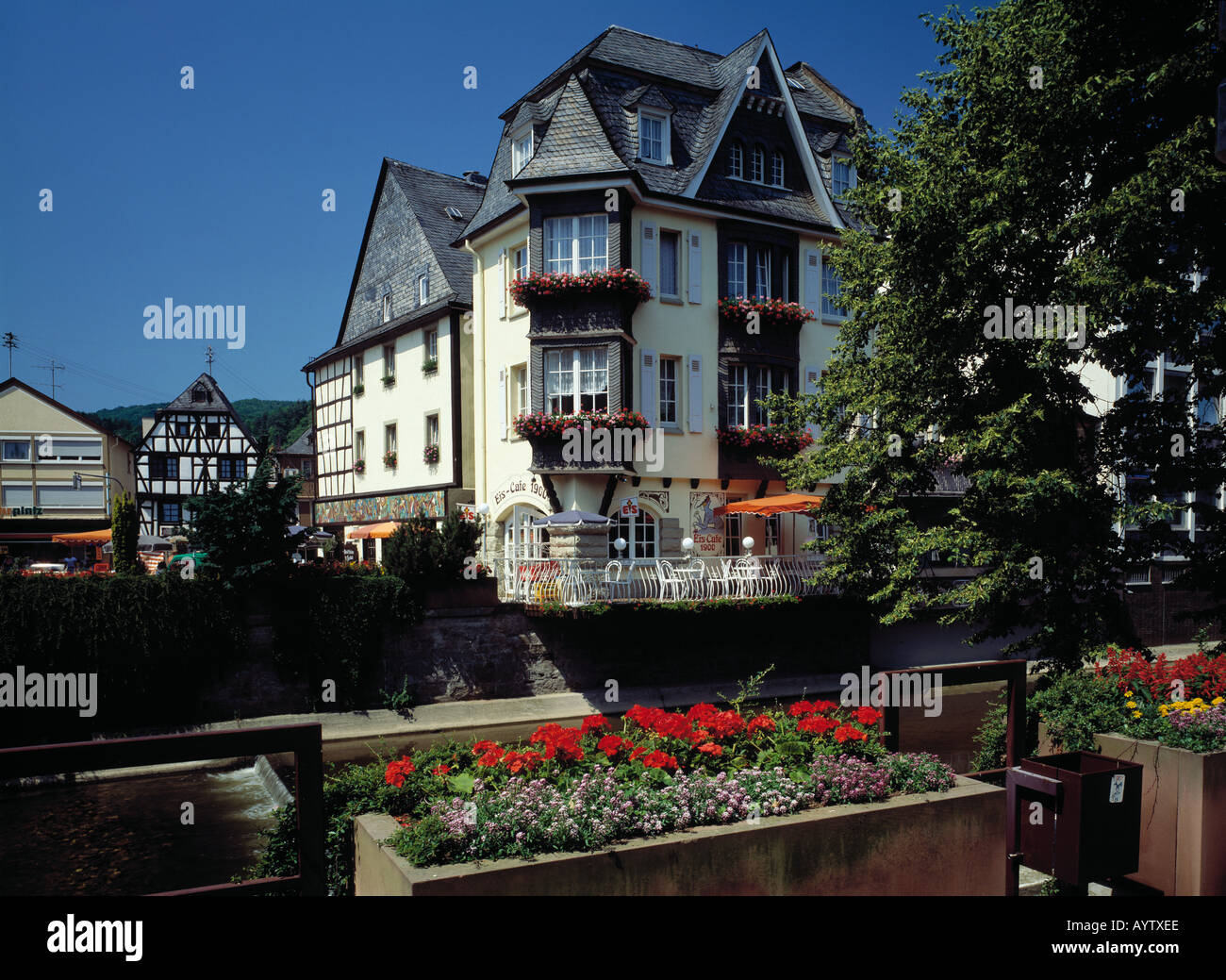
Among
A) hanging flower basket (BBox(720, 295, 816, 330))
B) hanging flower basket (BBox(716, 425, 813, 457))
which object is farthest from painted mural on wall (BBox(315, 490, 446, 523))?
hanging flower basket (BBox(720, 295, 816, 330))

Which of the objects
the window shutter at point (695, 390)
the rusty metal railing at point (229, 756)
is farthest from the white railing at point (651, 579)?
the rusty metal railing at point (229, 756)

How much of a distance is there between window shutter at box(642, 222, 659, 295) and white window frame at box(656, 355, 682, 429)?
193 cm

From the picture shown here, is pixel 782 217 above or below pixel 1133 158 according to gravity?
above

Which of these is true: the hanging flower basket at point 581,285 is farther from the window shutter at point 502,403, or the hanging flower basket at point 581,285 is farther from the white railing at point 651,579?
the white railing at point 651,579

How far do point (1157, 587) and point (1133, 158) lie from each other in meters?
24.3

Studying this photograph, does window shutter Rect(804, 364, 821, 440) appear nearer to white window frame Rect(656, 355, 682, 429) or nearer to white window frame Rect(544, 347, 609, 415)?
white window frame Rect(656, 355, 682, 429)

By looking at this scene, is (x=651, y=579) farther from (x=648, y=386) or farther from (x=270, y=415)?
(x=270, y=415)

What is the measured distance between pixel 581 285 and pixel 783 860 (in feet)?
63.4

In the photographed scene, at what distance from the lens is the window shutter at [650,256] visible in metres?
24.0

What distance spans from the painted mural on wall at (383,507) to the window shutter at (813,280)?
12.9 meters

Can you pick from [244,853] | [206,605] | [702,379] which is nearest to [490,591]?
[206,605]

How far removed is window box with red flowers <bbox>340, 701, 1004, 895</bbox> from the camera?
451 cm
